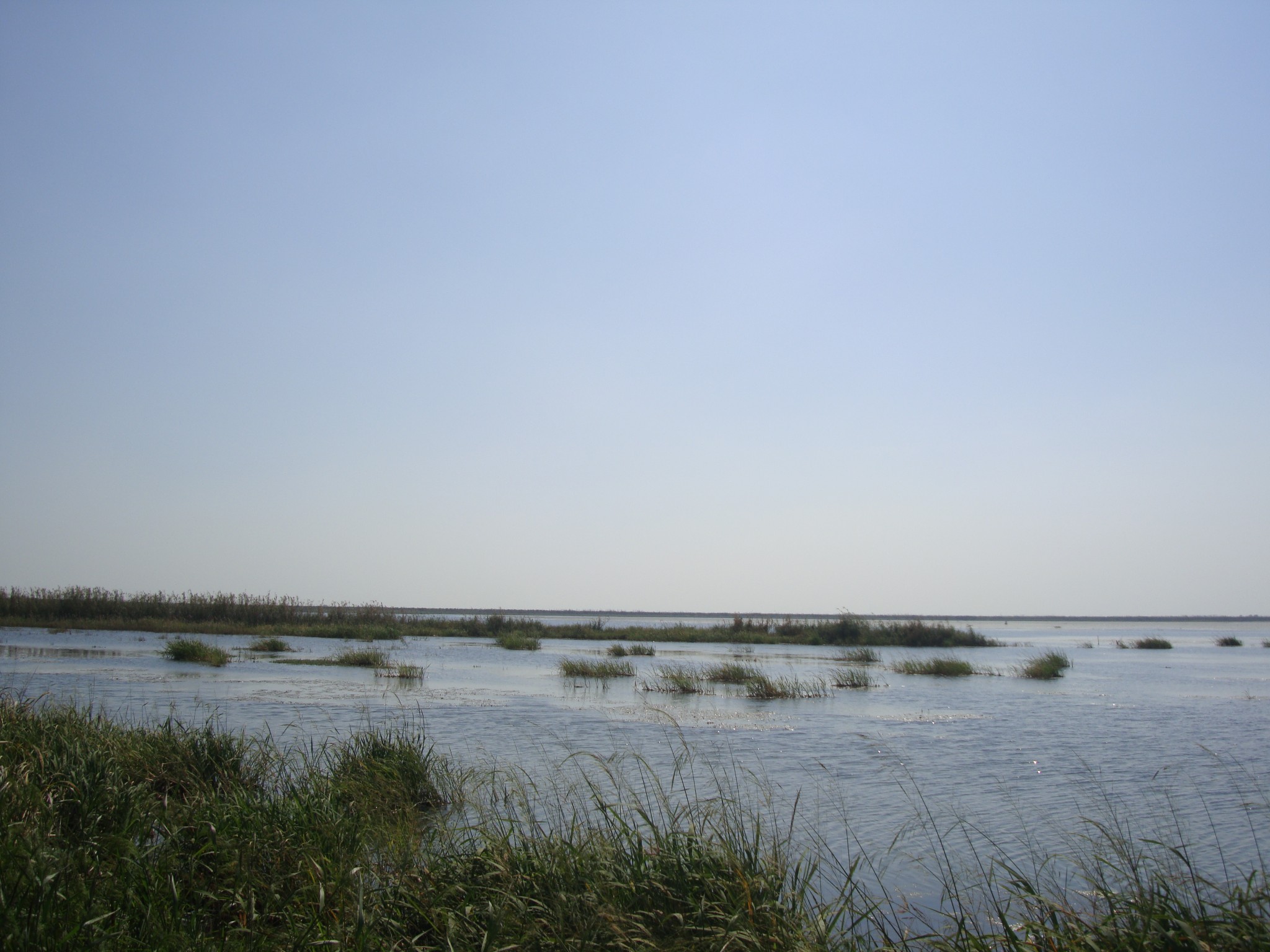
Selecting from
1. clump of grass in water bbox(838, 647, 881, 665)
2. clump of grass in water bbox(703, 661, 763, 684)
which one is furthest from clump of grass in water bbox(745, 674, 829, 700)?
clump of grass in water bbox(838, 647, 881, 665)

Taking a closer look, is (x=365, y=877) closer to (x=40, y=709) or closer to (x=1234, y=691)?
(x=40, y=709)

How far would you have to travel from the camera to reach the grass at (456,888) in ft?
14.9

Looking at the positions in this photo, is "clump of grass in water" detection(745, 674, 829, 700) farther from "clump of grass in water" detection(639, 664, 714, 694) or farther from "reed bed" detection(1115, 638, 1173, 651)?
"reed bed" detection(1115, 638, 1173, 651)

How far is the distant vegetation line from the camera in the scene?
4806 centimetres

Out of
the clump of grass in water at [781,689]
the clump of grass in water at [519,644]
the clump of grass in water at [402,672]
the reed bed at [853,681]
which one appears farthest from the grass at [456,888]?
the clump of grass in water at [519,644]

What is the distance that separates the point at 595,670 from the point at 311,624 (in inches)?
1153

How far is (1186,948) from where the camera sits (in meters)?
4.27

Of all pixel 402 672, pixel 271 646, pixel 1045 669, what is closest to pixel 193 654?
pixel 271 646

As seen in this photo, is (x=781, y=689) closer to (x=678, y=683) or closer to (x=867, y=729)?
(x=678, y=683)

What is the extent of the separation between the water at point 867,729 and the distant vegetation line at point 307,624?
15.7 meters

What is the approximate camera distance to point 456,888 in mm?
5320

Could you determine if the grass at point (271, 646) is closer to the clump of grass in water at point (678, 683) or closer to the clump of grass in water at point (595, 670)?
the clump of grass in water at point (595, 670)

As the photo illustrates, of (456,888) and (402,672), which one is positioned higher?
(456,888)

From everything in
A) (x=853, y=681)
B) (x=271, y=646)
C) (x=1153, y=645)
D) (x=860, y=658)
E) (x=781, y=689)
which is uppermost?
(x=271, y=646)
